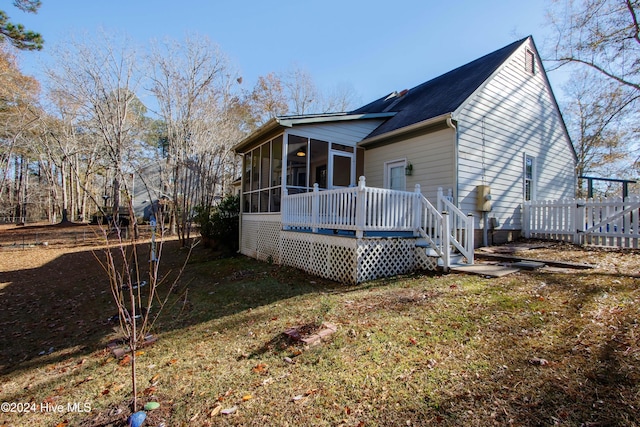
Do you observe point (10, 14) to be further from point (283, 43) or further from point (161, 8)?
point (283, 43)

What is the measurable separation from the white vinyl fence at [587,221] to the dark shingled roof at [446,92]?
13.5 ft

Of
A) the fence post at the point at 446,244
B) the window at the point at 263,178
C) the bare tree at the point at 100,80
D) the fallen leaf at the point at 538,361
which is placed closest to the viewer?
the fallen leaf at the point at 538,361

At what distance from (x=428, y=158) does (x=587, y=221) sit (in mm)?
4609

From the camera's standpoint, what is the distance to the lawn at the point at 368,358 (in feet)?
7.89

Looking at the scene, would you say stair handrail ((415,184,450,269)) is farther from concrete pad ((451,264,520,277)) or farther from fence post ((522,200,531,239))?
fence post ((522,200,531,239))

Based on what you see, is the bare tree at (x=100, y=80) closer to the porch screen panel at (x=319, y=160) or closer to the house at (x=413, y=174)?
the house at (x=413, y=174)

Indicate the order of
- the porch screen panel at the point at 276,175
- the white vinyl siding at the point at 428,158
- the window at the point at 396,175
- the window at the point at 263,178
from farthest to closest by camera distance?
the window at the point at 263,178
the porch screen panel at the point at 276,175
the window at the point at 396,175
the white vinyl siding at the point at 428,158

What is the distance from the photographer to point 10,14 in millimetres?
9562

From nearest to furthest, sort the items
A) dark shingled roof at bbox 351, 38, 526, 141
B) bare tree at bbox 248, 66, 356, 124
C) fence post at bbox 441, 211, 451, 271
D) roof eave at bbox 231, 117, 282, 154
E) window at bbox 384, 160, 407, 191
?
fence post at bbox 441, 211, 451, 271 < roof eave at bbox 231, 117, 282, 154 < dark shingled roof at bbox 351, 38, 526, 141 < window at bbox 384, 160, 407, 191 < bare tree at bbox 248, 66, 356, 124

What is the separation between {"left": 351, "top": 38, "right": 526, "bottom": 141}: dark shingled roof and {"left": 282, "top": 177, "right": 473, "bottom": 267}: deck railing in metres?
3.06

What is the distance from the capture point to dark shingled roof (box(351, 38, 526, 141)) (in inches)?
345

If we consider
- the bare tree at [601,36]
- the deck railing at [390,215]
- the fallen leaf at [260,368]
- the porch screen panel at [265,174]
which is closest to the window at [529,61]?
the bare tree at [601,36]

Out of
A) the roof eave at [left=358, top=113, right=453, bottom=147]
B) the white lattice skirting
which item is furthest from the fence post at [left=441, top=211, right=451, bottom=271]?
the roof eave at [left=358, top=113, right=453, bottom=147]

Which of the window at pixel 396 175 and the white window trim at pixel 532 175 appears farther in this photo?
the white window trim at pixel 532 175
